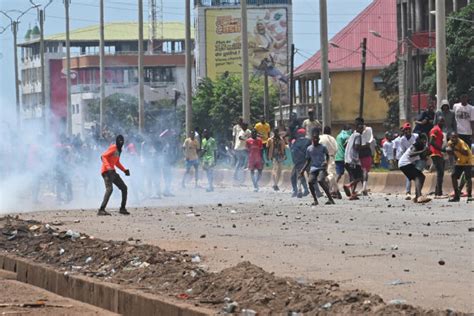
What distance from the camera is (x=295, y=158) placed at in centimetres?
3053

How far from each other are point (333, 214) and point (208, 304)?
12.2 meters

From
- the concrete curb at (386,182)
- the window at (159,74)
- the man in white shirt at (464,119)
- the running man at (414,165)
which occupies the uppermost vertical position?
the window at (159,74)

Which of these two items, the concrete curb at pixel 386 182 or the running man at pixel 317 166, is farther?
the concrete curb at pixel 386 182

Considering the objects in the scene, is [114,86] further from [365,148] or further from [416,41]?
[365,148]

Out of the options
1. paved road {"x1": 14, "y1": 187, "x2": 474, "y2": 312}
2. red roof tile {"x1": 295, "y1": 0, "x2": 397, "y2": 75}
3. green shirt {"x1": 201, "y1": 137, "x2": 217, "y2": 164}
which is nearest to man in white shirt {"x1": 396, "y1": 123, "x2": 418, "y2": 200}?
paved road {"x1": 14, "y1": 187, "x2": 474, "y2": 312}

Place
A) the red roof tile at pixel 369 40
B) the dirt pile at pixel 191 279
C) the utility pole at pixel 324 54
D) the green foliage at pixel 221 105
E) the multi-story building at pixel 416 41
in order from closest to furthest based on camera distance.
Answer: the dirt pile at pixel 191 279 < the utility pole at pixel 324 54 < the multi-story building at pixel 416 41 < the red roof tile at pixel 369 40 < the green foliage at pixel 221 105

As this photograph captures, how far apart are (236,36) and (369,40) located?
46.6 m

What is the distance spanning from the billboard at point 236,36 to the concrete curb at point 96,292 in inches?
4861

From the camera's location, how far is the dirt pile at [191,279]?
412 inches

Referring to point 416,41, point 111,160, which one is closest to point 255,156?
point 111,160

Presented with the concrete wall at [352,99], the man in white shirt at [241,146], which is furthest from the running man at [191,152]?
the concrete wall at [352,99]

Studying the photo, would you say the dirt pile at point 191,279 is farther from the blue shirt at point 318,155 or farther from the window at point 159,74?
the window at point 159,74

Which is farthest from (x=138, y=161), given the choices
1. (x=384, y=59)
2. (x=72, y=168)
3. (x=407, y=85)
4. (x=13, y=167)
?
(x=384, y=59)

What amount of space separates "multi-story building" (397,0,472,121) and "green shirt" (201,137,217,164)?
105 feet
